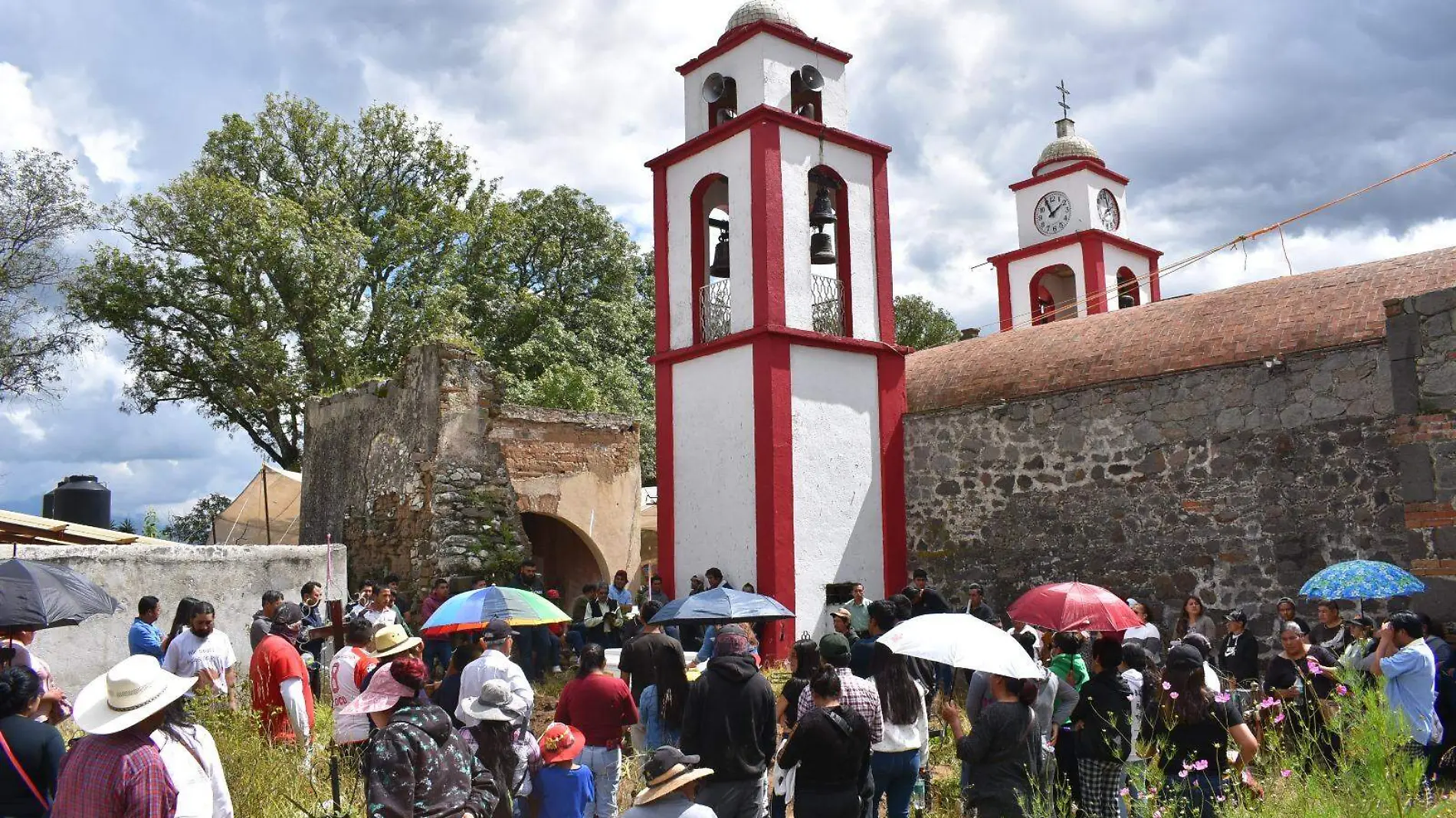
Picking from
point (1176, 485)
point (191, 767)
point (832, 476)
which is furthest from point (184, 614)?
→ point (1176, 485)

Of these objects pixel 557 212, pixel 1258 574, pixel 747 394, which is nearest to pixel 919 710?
pixel 1258 574

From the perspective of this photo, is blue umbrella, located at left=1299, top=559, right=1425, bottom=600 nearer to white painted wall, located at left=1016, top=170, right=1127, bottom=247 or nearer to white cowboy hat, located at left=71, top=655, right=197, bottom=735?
white cowboy hat, located at left=71, top=655, right=197, bottom=735

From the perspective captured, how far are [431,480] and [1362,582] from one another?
10.7 meters

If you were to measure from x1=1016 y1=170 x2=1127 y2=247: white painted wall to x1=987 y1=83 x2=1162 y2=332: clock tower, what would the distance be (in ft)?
0.05

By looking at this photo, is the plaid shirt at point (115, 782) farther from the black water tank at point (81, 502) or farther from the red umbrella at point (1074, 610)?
the black water tank at point (81, 502)

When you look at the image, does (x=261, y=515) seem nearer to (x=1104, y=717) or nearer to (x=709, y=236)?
(x=709, y=236)

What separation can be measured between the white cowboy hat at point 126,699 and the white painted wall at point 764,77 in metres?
11.0

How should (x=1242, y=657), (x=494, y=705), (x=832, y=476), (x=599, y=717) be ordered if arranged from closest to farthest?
(x=494, y=705) → (x=599, y=717) → (x=1242, y=657) → (x=832, y=476)

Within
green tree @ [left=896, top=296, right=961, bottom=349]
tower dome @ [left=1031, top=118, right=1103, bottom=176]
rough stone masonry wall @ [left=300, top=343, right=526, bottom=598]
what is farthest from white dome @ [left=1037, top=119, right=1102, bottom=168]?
rough stone masonry wall @ [left=300, top=343, right=526, bottom=598]

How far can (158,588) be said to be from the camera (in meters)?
10.6

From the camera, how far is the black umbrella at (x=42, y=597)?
22.3ft

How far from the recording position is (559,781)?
5449 millimetres

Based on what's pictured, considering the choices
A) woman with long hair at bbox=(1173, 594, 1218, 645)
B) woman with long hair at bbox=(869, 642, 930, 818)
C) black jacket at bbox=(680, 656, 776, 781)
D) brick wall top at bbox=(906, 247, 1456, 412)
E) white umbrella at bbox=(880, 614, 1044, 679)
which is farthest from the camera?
brick wall top at bbox=(906, 247, 1456, 412)

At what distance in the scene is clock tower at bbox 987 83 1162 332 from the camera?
75.4 feet
